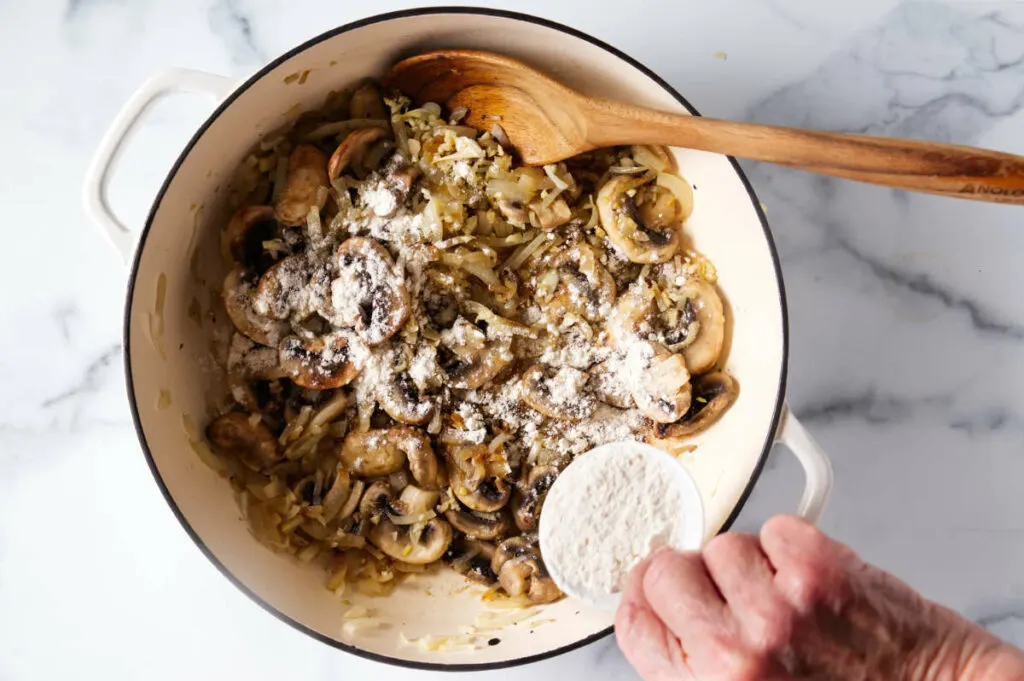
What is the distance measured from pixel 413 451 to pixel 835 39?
5.21 feet

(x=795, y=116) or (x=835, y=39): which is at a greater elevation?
(x=835, y=39)

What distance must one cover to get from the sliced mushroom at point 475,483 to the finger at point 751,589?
0.62 metres

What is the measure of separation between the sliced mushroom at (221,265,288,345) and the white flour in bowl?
0.82 meters

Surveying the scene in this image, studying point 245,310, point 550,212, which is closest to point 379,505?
point 245,310

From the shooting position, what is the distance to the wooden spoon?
172 cm

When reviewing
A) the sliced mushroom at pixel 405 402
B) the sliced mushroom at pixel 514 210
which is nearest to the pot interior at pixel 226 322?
the sliced mushroom at pixel 514 210

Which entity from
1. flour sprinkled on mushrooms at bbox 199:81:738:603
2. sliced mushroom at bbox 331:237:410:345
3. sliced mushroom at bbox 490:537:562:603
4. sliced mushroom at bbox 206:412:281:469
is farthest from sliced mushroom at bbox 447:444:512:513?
sliced mushroom at bbox 206:412:281:469

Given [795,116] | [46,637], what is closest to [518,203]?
[795,116]

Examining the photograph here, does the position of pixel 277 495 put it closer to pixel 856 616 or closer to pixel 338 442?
pixel 338 442

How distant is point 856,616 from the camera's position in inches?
61.3

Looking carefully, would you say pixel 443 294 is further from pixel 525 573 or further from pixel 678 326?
pixel 525 573

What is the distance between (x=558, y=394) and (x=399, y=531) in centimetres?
52

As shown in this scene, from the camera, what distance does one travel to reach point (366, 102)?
2.16m

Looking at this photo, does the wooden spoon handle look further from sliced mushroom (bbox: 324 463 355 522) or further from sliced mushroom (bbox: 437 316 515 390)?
sliced mushroom (bbox: 324 463 355 522)
